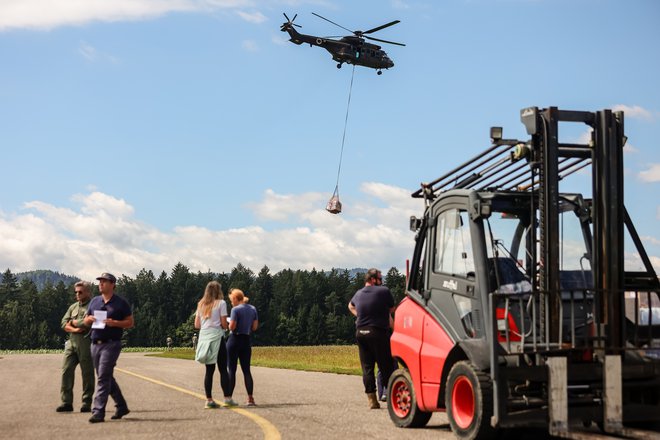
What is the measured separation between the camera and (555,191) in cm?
807

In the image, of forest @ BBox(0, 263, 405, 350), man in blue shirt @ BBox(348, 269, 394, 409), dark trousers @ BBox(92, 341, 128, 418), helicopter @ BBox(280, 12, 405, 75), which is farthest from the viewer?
forest @ BBox(0, 263, 405, 350)

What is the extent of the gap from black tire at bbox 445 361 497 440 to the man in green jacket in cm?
608

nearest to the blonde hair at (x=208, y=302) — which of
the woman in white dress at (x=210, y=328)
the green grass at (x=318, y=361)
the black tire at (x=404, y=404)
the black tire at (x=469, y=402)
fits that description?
the woman in white dress at (x=210, y=328)

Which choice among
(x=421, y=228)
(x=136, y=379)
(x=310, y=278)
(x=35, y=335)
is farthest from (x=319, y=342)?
(x=421, y=228)

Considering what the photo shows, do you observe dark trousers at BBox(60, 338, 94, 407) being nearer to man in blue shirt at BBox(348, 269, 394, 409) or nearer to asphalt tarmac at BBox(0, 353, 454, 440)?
asphalt tarmac at BBox(0, 353, 454, 440)

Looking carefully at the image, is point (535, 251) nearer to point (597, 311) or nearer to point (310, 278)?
point (597, 311)

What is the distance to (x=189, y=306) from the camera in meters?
168

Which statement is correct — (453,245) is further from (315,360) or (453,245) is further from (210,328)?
(315,360)

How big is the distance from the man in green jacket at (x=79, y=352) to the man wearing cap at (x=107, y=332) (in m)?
0.79

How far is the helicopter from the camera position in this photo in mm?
41188

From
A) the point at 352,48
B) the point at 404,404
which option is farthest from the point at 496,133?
the point at 352,48

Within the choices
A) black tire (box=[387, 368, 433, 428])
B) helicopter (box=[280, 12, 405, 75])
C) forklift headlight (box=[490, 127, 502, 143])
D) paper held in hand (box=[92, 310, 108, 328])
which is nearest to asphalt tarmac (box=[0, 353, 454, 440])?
black tire (box=[387, 368, 433, 428])

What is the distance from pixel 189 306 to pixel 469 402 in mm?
162282

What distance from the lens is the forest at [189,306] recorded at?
154 meters
